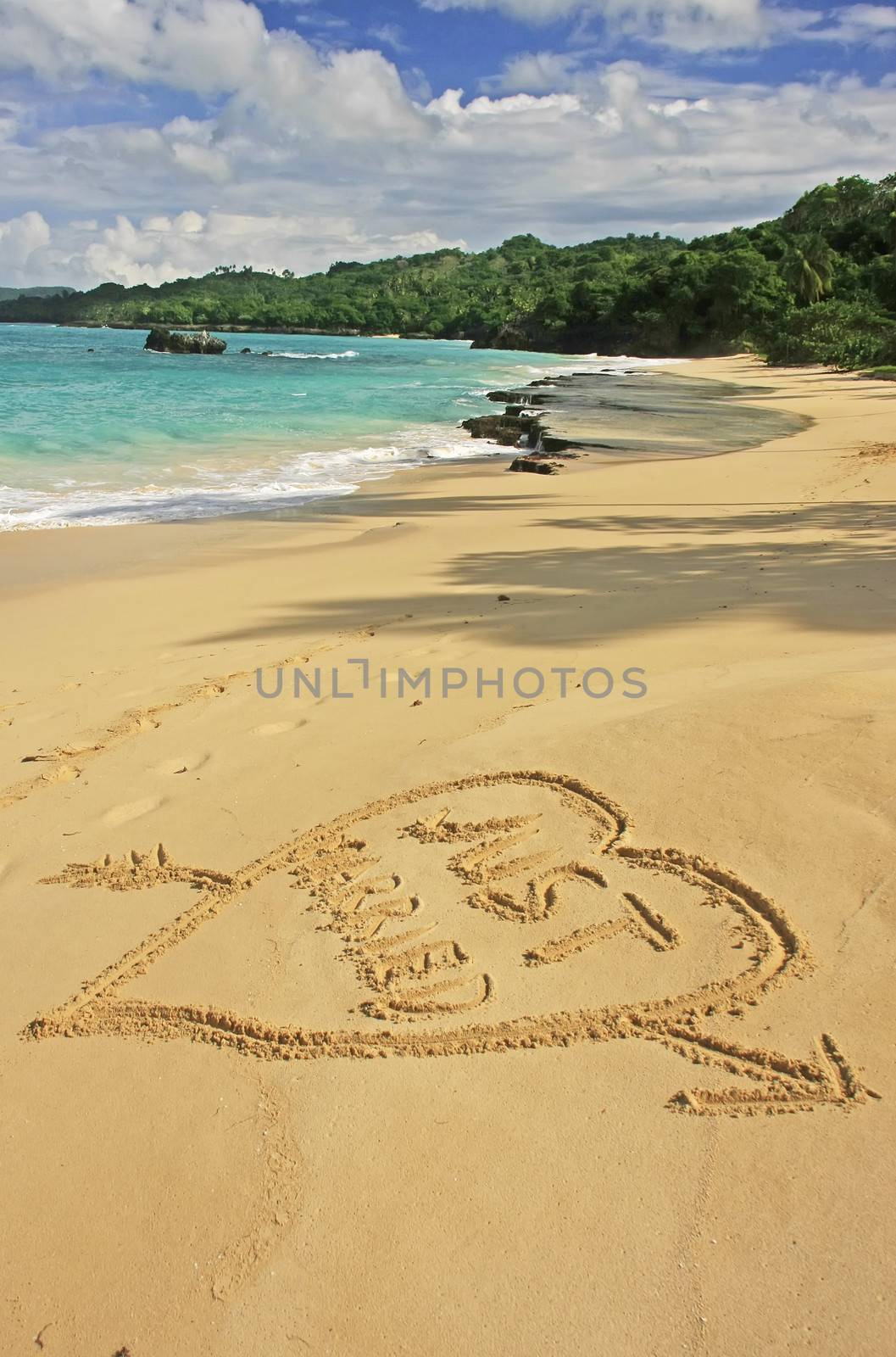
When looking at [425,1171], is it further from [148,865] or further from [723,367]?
[723,367]

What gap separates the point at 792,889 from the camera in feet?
8.83

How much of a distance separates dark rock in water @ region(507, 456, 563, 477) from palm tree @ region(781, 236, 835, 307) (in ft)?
159

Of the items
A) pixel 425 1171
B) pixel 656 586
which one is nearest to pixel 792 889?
pixel 425 1171

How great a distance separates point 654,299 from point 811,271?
16.9m

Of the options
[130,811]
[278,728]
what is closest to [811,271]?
[278,728]

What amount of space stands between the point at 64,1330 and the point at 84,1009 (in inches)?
35.4

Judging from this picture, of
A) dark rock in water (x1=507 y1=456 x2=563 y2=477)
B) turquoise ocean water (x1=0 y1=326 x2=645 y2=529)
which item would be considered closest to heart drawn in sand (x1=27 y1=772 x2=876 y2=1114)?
turquoise ocean water (x1=0 y1=326 x2=645 y2=529)

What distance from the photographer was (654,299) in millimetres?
70562

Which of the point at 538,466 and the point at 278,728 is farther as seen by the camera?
the point at 538,466

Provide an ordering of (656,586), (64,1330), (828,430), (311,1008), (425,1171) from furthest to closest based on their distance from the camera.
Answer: (828,430) → (656,586) → (311,1008) → (425,1171) → (64,1330)

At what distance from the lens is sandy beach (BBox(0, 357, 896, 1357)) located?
5.61 feet

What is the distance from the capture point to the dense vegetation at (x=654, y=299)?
155 ft

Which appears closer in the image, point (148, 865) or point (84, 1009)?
point (84, 1009)

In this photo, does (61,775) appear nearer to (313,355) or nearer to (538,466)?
(538,466)
